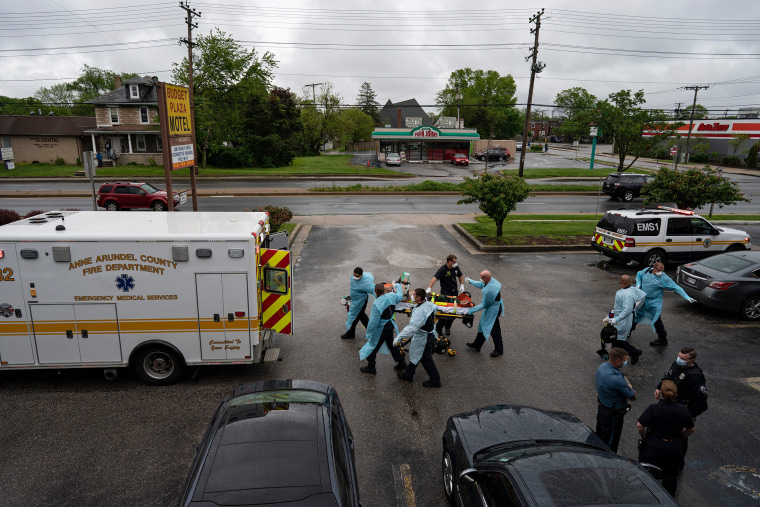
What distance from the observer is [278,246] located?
9367mm

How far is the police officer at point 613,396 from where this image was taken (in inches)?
237

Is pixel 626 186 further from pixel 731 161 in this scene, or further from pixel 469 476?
pixel 731 161

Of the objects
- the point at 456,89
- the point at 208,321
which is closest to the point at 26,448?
the point at 208,321

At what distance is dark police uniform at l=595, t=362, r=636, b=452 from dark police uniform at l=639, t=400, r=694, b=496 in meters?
0.54

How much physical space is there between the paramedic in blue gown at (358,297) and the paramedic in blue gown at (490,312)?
6.50ft

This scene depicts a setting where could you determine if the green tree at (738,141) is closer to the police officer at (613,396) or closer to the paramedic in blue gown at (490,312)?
the paramedic in blue gown at (490,312)

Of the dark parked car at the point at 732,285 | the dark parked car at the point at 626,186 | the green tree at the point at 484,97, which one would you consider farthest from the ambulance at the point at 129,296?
the green tree at the point at 484,97

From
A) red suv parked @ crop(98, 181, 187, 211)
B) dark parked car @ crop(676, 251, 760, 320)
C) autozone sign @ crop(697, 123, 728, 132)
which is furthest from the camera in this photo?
autozone sign @ crop(697, 123, 728, 132)

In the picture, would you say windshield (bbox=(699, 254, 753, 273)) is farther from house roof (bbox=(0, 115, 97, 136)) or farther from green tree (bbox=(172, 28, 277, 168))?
house roof (bbox=(0, 115, 97, 136))

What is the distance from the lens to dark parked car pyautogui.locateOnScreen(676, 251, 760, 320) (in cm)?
1086

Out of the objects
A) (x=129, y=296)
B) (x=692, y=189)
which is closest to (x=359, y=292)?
(x=129, y=296)

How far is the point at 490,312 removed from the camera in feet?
30.4

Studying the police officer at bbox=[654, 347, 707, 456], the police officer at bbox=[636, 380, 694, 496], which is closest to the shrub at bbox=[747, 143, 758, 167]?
the police officer at bbox=[654, 347, 707, 456]

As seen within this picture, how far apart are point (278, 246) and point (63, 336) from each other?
3.73 metres
